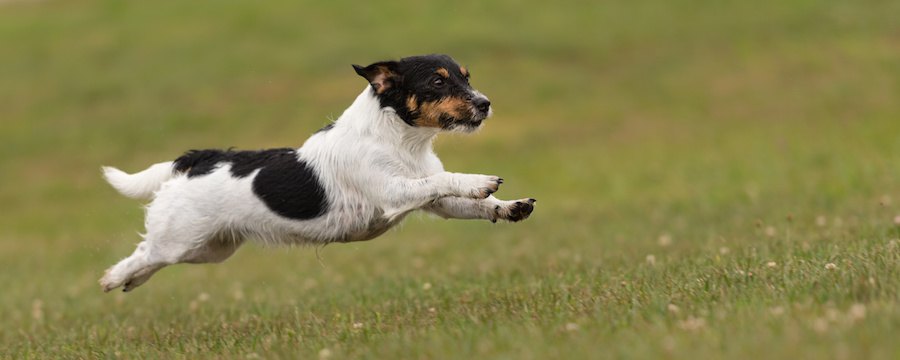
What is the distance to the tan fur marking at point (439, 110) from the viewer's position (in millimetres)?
7230

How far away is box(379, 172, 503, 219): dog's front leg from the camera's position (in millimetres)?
6957

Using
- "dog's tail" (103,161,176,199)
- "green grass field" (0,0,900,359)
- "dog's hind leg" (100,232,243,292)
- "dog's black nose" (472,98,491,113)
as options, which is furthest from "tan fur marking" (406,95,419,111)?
"dog's tail" (103,161,176,199)

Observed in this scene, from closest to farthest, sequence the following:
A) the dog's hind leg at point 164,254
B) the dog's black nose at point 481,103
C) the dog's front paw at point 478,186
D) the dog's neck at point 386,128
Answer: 1. the dog's front paw at point 478,186
2. the dog's black nose at point 481,103
3. the dog's neck at point 386,128
4. the dog's hind leg at point 164,254

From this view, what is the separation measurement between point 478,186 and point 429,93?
31.5 inches

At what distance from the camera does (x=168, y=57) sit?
32969 mm

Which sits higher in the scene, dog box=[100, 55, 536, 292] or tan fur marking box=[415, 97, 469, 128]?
tan fur marking box=[415, 97, 469, 128]

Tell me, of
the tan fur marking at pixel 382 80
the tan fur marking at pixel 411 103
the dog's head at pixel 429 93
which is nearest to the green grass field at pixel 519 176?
the dog's head at pixel 429 93

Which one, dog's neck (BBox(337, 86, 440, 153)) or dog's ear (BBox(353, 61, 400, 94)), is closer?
dog's ear (BBox(353, 61, 400, 94))

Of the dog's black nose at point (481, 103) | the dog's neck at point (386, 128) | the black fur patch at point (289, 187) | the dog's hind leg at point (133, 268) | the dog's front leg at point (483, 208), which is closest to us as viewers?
the dog's black nose at point (481, 103)

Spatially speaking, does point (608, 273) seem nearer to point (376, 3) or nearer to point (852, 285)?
point (852, 285)

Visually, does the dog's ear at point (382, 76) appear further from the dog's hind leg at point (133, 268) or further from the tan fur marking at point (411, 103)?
the dog's hind leg at point (133, 268)

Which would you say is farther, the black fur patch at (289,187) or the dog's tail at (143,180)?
the dog's tail at (143,180)

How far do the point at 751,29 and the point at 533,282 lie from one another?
78.9 feet

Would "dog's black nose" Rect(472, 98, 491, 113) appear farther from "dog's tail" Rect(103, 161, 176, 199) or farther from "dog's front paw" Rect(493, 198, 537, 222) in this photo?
"dog's tail" Rect(103, 161, 176, 199)
